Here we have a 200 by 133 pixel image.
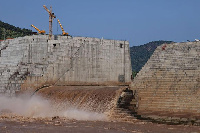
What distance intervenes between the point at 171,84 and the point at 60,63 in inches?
605

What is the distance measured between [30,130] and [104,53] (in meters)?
20.8

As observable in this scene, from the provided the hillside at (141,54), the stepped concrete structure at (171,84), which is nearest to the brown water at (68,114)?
the stepped concrete structure at (171,84)

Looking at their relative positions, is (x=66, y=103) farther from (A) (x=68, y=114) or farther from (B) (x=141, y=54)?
(B) (x=141, y=54)

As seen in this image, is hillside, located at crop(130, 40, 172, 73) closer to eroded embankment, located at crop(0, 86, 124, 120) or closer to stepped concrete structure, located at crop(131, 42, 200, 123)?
eroded embankment, located at crop(0, 86, 124, 120)

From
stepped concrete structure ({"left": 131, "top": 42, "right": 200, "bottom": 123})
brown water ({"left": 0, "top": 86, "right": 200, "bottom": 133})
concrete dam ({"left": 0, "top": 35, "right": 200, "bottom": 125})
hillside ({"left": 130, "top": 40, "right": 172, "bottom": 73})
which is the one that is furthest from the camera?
hillside ({"left": 130, "top": 40, "right": 172, "bottom": 73})

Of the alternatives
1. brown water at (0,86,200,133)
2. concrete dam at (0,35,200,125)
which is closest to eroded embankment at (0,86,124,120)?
brown water at (0,86,200,133)

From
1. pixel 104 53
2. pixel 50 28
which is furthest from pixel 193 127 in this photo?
pixel 50 28

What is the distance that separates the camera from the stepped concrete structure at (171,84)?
1933 centimetres

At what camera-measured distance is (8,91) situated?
32.2m

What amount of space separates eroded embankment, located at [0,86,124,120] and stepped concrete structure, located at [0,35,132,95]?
83.2 inches

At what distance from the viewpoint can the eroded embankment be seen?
22903 mm

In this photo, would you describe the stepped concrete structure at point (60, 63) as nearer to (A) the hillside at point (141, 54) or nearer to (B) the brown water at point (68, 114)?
(B) the brown water at point (68, 114)

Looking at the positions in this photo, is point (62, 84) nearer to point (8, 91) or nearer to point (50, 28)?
point (8, 91)

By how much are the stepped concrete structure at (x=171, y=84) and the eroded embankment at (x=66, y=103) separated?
8.56ft
